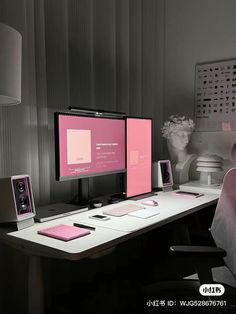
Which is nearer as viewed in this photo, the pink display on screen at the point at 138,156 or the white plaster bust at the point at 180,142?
the pink display on screen at the point at 138,156

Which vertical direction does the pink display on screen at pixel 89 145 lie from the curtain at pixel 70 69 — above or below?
below

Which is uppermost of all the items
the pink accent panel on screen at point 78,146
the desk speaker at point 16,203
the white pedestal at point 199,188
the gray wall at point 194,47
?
the gray wall at point 194,47

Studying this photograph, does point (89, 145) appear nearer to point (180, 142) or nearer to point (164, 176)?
point (164, 176)

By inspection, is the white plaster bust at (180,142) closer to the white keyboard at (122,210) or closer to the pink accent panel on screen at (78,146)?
the white keyboard at (122,210)

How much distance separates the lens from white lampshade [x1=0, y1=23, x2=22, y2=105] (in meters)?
1.12

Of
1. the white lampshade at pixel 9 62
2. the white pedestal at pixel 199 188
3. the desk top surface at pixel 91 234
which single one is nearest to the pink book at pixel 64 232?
the desk top surface at pixel 91 234

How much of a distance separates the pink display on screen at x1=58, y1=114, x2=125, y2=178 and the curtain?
204mm

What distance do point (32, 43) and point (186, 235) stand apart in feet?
4.32

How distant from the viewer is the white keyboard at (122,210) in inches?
65.2

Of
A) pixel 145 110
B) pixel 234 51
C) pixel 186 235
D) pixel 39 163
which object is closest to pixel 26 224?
pixel 39 163

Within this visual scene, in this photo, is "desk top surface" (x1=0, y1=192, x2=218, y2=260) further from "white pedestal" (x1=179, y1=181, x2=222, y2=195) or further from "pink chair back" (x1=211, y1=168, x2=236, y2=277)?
"white pedestal" (x1=179, y1=181, x2=222, y2=195)

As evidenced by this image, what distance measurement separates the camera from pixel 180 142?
2.49 metres

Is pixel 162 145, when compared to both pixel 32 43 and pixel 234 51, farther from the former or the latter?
pixel 32 43

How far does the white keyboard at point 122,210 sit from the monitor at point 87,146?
253mm
